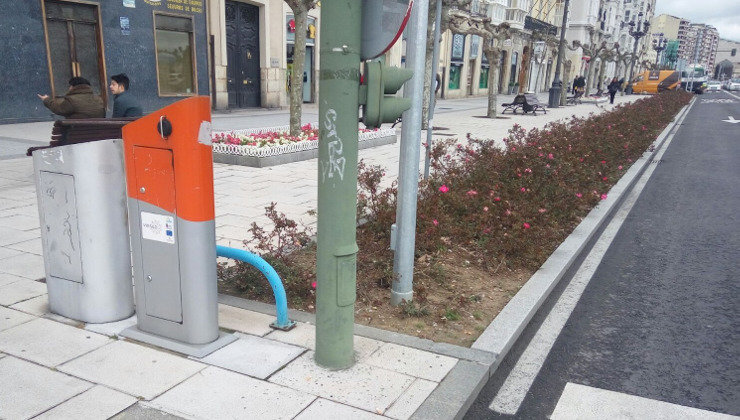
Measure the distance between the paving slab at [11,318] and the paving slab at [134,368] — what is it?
799mm

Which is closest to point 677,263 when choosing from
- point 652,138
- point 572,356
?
point 572,356

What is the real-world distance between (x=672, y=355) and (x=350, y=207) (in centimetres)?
264

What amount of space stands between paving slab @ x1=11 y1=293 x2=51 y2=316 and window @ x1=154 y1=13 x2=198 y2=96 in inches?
633

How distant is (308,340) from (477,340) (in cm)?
114

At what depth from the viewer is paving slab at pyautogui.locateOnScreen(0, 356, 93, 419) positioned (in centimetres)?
288

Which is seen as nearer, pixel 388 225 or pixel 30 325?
pixel 30 325

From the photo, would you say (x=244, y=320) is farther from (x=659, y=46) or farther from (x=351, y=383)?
(x=659, y=46)

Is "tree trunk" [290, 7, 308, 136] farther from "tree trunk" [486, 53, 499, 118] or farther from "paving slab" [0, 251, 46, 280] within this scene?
"tree trunk" [486, 53, 499, 118]

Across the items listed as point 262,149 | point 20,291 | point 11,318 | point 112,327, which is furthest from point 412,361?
point 262,149

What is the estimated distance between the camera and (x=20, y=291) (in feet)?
14.3

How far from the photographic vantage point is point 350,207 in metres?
3.11

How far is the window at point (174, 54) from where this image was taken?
18.8m

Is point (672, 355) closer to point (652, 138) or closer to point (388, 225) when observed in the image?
point (388, 225)

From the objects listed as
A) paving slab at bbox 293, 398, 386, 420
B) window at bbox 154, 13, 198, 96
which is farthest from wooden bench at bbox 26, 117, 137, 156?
window at bbox 154, 13, 198, 96
